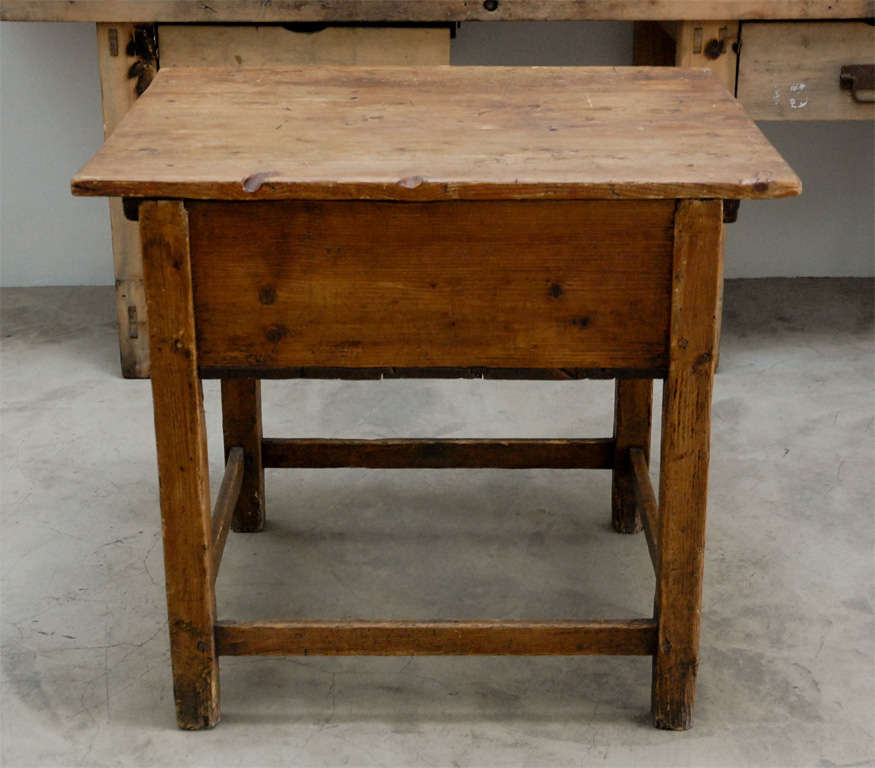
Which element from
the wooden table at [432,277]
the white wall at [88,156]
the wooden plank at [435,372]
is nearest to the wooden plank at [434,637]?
the wooden table at [432,277]

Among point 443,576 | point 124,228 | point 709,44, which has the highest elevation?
point 709,44

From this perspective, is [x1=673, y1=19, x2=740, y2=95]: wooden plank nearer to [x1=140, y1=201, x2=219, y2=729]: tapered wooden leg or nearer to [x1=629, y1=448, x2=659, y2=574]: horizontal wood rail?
[x1=629, y1=448, x2=659, y2=574]: horizontal wood rail

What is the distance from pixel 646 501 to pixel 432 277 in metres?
0.65

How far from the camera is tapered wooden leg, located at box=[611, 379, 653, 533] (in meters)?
2.35

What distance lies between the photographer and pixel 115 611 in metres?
2.20

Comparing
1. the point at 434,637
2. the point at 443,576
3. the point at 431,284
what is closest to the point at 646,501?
the point at 443,576

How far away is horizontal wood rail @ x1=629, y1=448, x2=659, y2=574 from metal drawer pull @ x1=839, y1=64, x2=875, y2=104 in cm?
96

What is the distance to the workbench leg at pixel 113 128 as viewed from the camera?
2.79 meters

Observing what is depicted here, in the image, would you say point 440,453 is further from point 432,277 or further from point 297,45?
point 297,45

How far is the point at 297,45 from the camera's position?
2.79 m

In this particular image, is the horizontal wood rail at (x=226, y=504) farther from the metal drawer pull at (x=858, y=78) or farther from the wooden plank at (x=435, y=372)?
the metal drawer pull at (x=858, y=78)

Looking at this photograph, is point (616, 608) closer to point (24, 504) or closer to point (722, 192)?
point (722, 192)

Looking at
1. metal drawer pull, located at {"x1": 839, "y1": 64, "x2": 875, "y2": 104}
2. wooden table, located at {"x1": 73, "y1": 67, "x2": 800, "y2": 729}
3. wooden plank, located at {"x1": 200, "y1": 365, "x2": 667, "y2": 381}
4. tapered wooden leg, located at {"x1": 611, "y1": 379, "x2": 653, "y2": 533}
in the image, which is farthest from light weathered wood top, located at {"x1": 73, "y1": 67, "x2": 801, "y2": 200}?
metal drawer pull, located at {"x1": 839, "y1": 64, "x2": 875, "y2": 104}

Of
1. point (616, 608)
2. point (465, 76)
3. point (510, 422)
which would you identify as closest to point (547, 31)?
point (510, 422)
